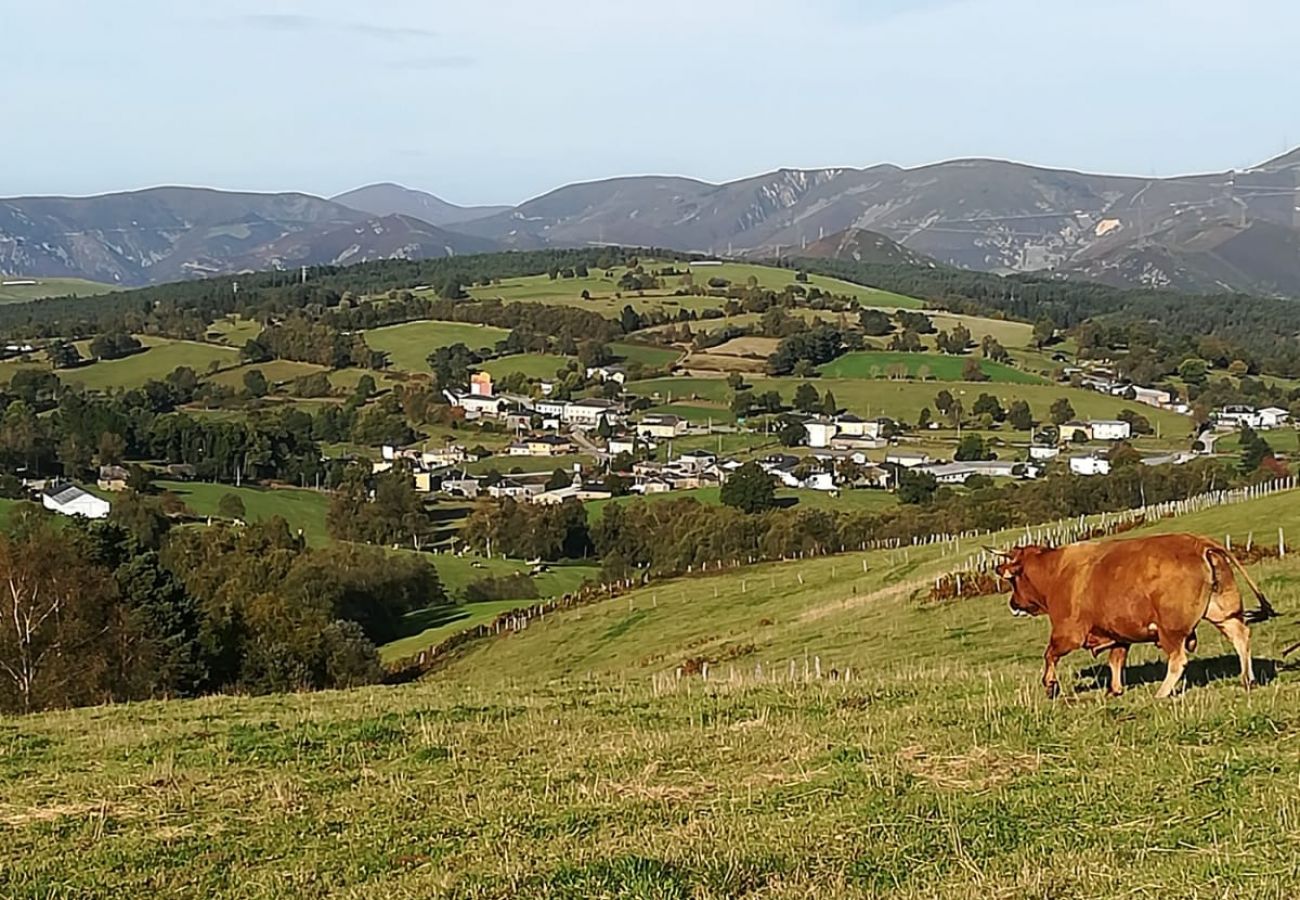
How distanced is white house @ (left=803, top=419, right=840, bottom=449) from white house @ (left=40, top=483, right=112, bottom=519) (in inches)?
2681

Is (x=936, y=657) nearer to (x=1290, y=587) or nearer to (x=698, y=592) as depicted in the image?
(x=1290, y=587)

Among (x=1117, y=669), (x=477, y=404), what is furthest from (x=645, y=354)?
(x=1117, y=669)

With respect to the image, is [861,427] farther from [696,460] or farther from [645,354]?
[645,354]

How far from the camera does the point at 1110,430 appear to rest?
131750 millimetres

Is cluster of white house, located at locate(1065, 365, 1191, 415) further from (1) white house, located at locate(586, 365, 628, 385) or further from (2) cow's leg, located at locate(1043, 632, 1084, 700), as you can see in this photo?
(2) cow's leg, located at locate(1043, 632, 1084, 700)

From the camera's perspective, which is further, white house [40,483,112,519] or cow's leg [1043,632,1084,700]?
white house [40,483,112,519]

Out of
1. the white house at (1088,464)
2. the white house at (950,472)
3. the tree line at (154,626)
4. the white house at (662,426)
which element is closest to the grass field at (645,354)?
the white house at (662,426)

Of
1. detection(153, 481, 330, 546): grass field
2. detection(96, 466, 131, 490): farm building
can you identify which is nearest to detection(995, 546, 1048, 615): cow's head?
detection(153, 481, 330, 546): grass field

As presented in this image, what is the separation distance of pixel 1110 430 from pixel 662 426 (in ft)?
152

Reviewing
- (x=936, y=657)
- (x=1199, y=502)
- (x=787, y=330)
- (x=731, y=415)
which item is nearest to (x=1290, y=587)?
(x=936, y=657)

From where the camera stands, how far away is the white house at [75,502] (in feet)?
334

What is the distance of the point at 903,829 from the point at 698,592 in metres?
40.5

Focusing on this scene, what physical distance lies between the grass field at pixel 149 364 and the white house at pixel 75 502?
61.7m

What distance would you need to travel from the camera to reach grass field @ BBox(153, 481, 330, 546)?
338 feet
